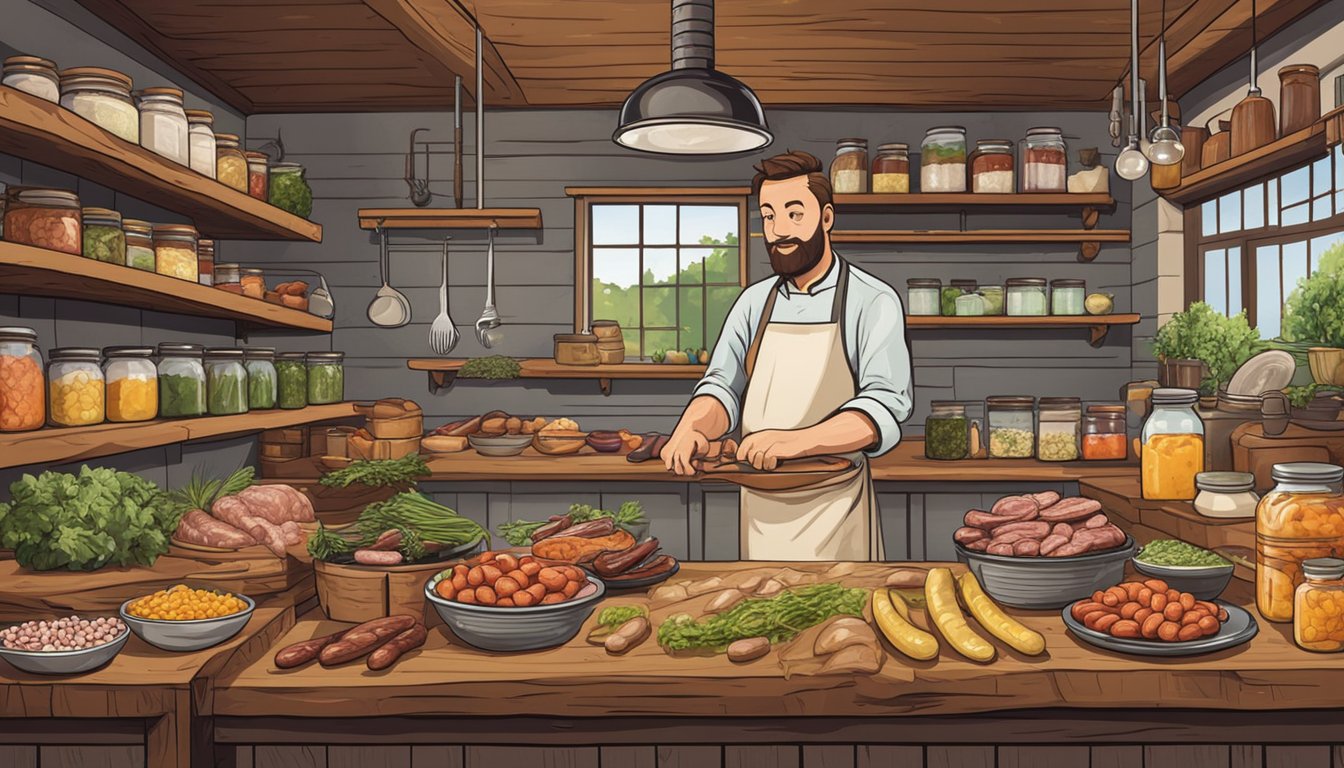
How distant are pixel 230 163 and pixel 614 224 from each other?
2231 millimetres

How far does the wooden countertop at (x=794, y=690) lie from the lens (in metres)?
1.50

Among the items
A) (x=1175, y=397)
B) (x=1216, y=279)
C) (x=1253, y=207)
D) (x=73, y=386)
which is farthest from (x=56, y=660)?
(x=1216, y=279)

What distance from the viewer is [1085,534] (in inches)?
71.8

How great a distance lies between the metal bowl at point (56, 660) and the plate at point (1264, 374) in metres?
3.14

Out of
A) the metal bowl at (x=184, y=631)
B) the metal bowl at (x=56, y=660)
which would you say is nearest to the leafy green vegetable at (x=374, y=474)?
the metal bowl at (x=184, y=631)

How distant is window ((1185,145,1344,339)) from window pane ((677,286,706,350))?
255 cm

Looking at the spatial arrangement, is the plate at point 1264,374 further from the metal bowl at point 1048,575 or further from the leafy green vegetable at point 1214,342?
the metal bowl at point 1048,575

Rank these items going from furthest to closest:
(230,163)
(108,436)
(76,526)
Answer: (230,163), (108,436), (76,526)

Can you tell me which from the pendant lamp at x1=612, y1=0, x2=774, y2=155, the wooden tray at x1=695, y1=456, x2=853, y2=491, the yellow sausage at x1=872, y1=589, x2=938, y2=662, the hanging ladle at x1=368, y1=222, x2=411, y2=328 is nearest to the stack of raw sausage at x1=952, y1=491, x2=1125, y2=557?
the yellow sausage at x1=872, y1=589, x2=938, y2=662

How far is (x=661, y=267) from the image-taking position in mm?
5027

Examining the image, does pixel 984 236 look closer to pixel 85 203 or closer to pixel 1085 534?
pixel 1085 534

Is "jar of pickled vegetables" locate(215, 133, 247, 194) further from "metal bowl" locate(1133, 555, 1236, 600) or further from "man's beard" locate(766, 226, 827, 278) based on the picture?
"metal bowl" locate(1133, 555, 1236, 600)

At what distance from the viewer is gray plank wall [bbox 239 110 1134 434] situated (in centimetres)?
488

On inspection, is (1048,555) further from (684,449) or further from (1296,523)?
(684,449)
